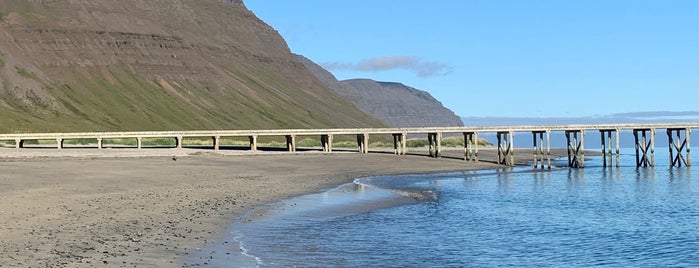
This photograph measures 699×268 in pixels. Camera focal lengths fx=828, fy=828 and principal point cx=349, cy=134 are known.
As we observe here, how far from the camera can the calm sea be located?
79.8ft

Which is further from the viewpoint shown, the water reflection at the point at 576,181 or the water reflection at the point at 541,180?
the water reflection at the point at 541,180

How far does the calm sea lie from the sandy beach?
1.54m

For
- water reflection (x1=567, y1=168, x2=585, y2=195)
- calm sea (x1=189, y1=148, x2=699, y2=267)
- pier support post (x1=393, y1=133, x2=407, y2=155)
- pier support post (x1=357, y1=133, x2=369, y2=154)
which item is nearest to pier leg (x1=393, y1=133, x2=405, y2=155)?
pier support post (x1=393, y1=133, x2=407, y2=155)

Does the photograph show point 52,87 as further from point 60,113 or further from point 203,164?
point 203,164

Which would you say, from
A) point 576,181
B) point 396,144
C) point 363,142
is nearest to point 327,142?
point 363,142

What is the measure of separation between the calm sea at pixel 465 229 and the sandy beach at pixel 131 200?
1.54m

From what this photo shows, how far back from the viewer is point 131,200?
3459cm

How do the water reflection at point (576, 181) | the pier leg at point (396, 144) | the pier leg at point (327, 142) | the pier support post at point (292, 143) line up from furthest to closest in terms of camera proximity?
the pier leg at point (327, 142) < the pier leg at point (396, 144) < the pier support post at point (292, 143) < the water reflection at point (576, 181)

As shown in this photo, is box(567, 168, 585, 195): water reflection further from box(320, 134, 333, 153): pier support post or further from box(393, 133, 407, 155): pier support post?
box(320, 134, 333, 153): pier support post

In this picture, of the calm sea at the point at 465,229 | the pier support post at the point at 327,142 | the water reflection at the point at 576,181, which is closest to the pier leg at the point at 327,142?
the pier support post at the point at 327,142

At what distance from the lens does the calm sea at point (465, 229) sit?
24328mm

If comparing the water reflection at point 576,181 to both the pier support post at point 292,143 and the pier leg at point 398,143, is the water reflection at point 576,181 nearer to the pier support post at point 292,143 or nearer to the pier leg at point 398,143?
the pier leg at point 398,143

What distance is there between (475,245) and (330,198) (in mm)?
17217

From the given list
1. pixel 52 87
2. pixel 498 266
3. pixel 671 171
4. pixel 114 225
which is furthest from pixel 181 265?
pixel 52 87
